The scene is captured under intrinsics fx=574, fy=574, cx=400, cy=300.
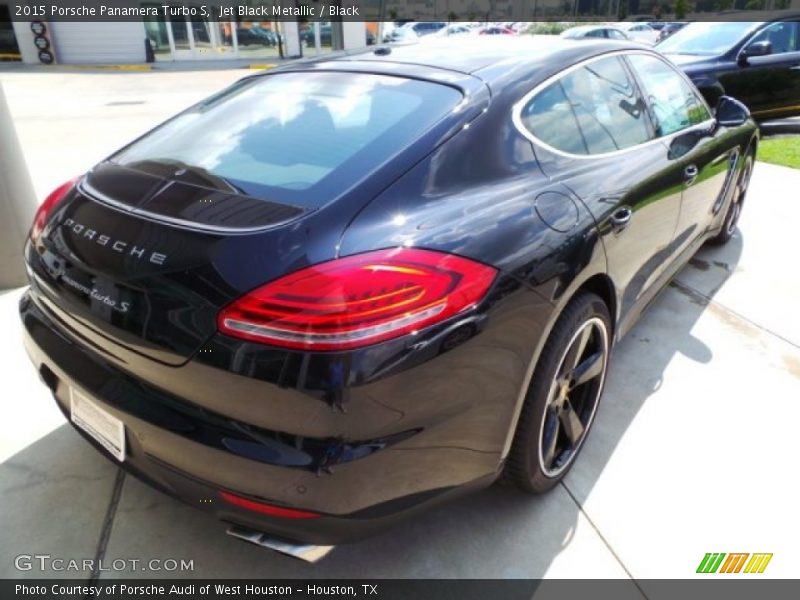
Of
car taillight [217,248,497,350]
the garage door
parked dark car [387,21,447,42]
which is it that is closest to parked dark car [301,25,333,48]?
parked dark car [387,21,447,42]

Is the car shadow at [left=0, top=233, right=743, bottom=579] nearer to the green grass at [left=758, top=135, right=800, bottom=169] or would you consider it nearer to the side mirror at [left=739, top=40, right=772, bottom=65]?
the green grass at [left=758, top=135, right=800, bottom=169]

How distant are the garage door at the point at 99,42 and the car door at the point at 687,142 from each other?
22.2 metres

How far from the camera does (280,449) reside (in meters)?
1.42

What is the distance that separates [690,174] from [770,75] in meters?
7.29

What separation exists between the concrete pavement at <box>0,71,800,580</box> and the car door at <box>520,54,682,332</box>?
0.53 m

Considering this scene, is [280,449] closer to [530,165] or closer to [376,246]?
[376,246]

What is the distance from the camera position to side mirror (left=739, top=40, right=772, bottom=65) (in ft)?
26.8

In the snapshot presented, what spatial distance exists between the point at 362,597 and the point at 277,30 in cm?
2358

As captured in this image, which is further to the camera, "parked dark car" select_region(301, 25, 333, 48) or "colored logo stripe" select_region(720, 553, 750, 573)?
"parked dark car" select_region(301, 25, 333, 48)

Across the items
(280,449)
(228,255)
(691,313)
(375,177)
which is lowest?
(691,313)

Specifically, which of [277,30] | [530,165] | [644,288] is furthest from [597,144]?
[277,30]

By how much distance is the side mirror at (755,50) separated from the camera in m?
8.16

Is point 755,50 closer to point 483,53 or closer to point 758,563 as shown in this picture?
point 483,53

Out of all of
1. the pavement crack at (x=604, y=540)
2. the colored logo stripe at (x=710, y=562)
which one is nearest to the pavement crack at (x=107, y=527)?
the pavement crack at (x=604, y=540)
